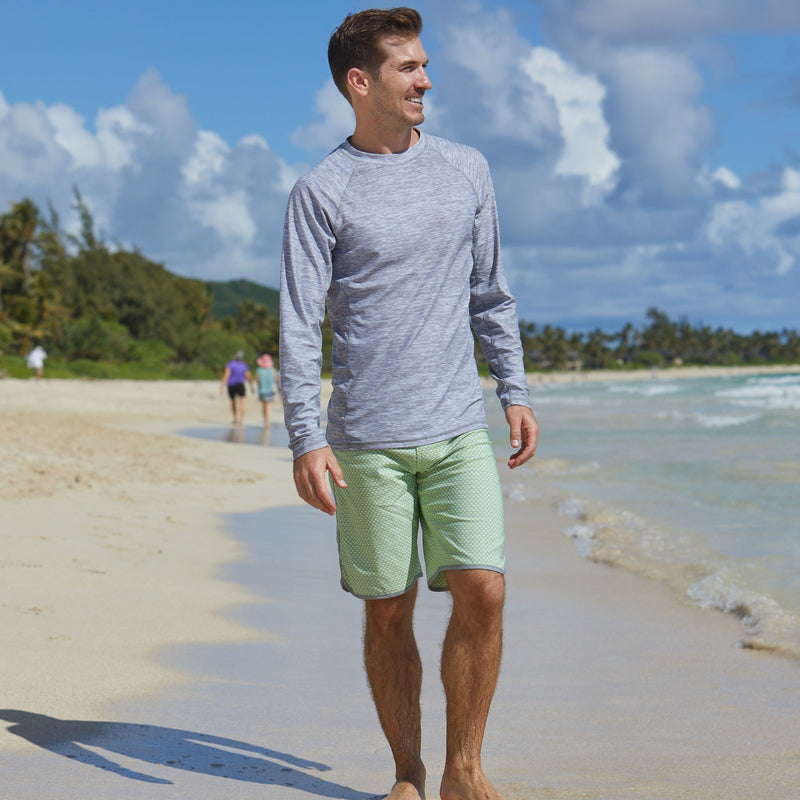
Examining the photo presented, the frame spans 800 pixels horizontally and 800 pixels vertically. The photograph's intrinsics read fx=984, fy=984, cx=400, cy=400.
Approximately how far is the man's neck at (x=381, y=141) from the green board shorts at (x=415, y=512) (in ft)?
2.61

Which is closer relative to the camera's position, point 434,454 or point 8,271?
point 434,454

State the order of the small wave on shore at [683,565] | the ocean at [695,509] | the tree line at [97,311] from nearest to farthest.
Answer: the small wave on shore at [683,565] → the ocean at [695,509] → the tree line at [97,311]

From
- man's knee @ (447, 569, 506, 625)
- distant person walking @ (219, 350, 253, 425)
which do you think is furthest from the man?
distant person walking @ (219, 350, 253, 425)

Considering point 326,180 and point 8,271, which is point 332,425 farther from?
point 8,271

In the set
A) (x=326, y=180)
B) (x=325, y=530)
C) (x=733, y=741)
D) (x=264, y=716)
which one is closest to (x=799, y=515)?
(x=325, y=530)

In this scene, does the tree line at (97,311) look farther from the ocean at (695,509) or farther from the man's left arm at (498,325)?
the man's left arm at (498,325)

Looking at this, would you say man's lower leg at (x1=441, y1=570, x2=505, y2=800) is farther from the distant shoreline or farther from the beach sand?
the distant shoreline

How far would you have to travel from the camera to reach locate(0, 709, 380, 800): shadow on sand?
9.21 ft

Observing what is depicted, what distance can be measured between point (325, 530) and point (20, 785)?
5.16 meters

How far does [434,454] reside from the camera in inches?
100.0

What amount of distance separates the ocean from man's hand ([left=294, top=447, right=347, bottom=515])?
2.85m

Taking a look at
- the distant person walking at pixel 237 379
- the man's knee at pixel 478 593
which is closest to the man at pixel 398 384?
the man's knee at pixel 478 593

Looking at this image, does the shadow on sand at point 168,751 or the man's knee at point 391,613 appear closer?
the man's knee at point 391,613

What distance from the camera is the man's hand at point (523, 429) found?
2.77 meters
